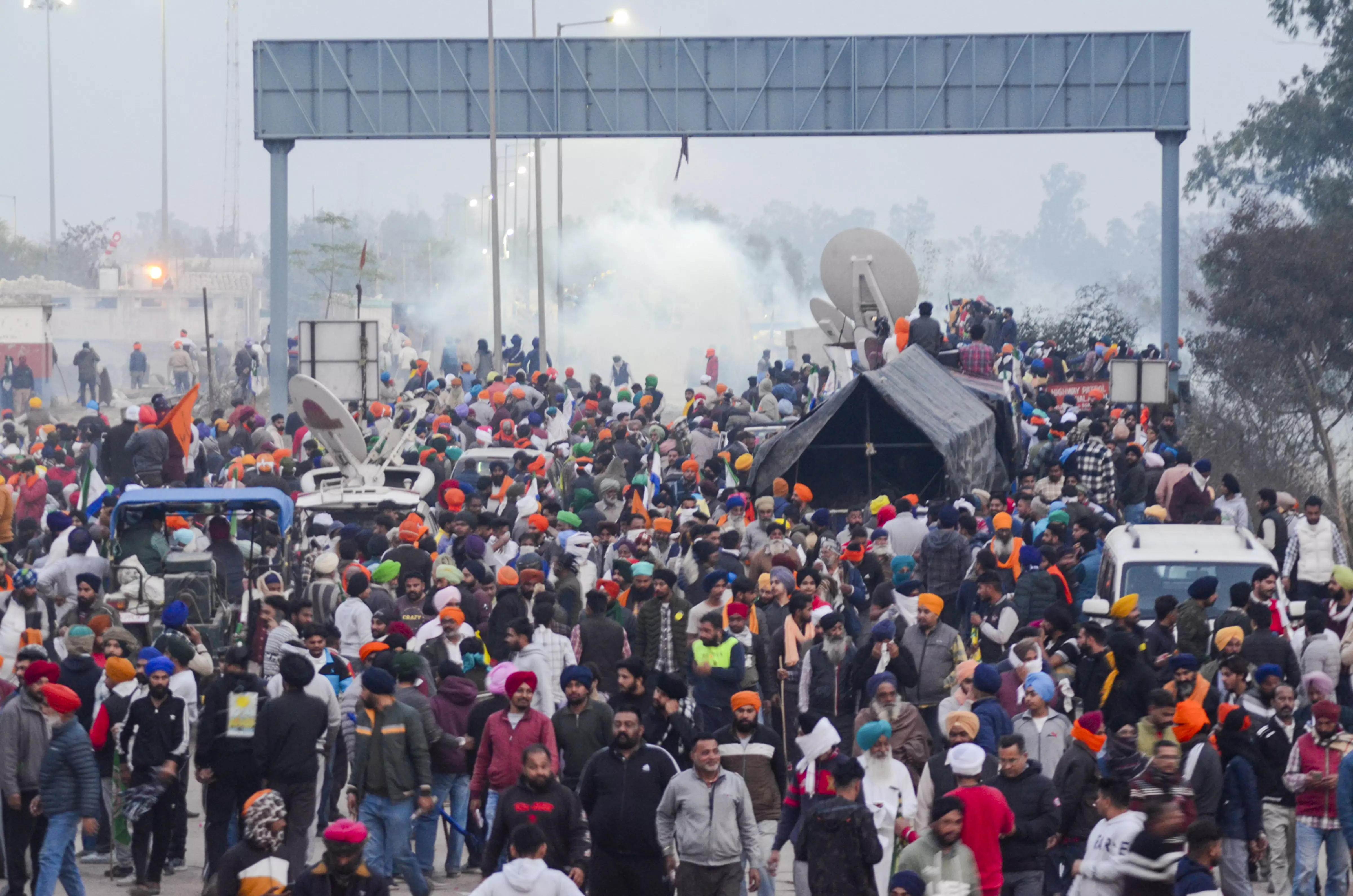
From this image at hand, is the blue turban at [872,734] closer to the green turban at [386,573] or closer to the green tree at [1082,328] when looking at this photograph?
the green turban at [386,573]

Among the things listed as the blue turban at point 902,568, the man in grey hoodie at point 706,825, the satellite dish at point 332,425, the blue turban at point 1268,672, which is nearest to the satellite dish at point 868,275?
the satellite dish at point 332,425

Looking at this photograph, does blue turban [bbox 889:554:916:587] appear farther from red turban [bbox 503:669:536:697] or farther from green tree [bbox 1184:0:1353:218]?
green tree [bbox 1184:0:1353:218]

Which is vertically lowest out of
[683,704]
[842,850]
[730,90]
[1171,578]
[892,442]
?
[842,850]

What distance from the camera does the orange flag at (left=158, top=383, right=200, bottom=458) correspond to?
22.2 metres

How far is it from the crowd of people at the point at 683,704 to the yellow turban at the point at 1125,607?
0.02m

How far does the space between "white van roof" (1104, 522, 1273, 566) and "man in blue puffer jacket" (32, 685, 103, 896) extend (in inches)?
305

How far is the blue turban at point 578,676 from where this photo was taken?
10.6 metres

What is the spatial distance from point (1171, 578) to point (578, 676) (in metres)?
5.98

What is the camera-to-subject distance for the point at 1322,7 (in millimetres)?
54031

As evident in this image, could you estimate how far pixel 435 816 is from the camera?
11523 millimetres

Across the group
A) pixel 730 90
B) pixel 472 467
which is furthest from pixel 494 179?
pixel 472 467

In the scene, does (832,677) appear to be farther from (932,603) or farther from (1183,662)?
(1183,662)

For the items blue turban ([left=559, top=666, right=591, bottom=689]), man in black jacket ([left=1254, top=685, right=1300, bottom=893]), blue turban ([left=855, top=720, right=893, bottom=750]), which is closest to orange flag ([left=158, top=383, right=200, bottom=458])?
blue turban ([left=559, top=666, right=591, bottom=689])

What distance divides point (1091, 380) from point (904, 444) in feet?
42.3
